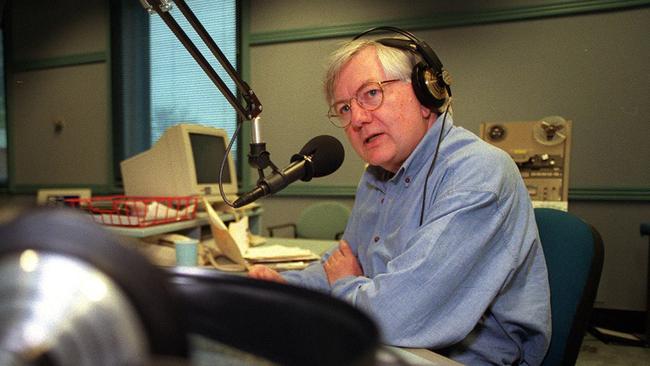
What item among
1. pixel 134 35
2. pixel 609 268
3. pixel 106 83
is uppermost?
pixel 134 35

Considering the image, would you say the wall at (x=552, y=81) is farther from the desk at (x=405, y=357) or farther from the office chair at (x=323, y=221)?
the desk at (x=405, y=357)

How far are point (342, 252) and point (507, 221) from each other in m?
0.48

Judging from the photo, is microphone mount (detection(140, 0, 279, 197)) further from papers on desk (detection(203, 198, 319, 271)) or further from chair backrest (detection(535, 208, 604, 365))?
chair backrest (detection(535, 208, 604, 365))

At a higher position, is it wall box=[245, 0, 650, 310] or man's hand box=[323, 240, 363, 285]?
wall box=[245, 0, 650, 310]

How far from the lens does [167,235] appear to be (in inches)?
57.8

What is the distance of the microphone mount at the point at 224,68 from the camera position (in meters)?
0.59

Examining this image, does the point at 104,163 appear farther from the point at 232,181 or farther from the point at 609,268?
the point at 609,268

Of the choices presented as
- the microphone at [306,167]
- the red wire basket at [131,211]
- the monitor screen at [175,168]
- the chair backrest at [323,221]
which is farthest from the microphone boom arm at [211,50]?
the chair backrest at [323,221]

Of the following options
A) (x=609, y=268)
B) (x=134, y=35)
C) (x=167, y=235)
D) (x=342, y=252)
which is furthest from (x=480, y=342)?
(x=134, y=35)

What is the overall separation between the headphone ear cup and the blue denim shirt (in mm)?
54

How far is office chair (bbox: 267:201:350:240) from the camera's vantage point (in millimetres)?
3118

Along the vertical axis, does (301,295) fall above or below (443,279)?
above

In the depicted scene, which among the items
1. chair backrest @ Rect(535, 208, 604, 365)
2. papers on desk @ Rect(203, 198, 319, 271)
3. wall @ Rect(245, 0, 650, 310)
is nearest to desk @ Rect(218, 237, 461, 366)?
papers on desk @ Rect(203, 198, 319, 271)

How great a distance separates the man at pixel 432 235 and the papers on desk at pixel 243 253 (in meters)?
0.21
